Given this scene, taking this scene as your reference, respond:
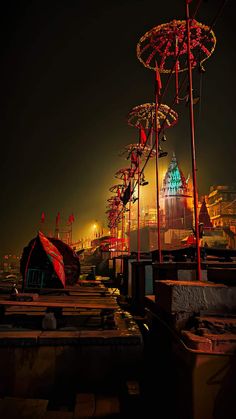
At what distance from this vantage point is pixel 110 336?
4688mm

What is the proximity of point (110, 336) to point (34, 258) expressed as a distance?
6387mm

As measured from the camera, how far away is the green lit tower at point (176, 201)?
4830 centimetres

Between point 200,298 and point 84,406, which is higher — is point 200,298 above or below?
above

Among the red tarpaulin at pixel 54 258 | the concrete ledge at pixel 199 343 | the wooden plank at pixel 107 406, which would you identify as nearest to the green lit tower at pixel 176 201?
the red tarpaulin at pixel 54 258

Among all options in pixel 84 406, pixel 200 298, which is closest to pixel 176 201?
pixel 200 298

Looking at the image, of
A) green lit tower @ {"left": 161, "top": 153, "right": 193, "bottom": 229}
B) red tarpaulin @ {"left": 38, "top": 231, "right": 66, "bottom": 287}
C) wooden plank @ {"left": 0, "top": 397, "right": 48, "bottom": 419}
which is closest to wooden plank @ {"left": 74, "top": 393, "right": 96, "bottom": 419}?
wooden plank @ {"left": 0, "top": 397, "right": 48, "bottom": 419}

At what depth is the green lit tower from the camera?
48.3 meters

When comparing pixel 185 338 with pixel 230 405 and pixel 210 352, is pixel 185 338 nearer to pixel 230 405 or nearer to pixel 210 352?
pixel 210 352

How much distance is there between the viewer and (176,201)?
5062 centimetres

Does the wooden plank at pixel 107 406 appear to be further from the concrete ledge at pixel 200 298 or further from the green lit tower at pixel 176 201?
the green lit tower at pixel 176 201

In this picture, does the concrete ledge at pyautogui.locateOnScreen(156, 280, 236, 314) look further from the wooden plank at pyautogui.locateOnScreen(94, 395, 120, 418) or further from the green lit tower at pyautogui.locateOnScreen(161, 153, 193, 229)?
the green lit tower at pyautogui.locateOnScreen(161, 153, 193, 229)

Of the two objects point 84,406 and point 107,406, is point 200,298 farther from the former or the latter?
point 84,406

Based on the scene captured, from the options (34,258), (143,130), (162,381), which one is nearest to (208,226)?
(143,130)

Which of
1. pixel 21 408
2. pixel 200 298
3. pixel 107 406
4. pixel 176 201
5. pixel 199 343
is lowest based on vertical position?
pixel 107 406
